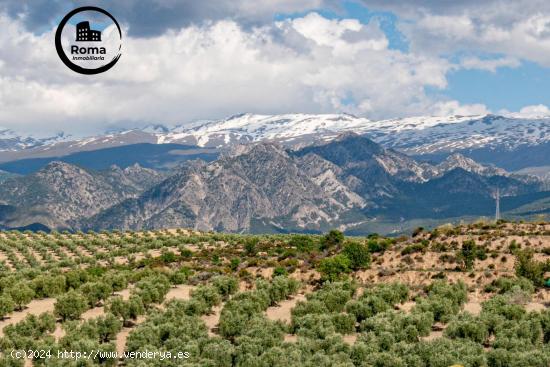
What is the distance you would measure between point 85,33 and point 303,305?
1878 inches

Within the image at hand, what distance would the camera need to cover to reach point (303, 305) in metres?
67.4

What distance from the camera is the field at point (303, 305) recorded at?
49.7 meters

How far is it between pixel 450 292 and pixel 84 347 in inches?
1588

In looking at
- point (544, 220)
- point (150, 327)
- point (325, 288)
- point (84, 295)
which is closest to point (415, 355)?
point (150, 327)

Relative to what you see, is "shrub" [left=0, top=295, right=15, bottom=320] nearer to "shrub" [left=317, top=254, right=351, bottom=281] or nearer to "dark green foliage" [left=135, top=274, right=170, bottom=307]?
"dark green foliage" [left=135, top=274, right=170, bottom=307]

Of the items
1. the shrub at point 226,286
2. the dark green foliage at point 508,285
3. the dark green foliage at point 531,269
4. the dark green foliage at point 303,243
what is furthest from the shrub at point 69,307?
the dark green foliage at point 531,269

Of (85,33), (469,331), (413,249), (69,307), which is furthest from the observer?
(413,249)

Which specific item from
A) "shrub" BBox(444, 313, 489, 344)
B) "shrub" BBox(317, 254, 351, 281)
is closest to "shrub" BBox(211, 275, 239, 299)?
"shrub" BBox(317, 254, 351, 281)

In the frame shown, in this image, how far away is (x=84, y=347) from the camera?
5091 centimetres

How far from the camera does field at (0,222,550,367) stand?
49719 mm

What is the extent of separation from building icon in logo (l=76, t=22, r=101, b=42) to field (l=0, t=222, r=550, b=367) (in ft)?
106

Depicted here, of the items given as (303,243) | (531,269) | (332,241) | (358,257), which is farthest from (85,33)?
(531,269)

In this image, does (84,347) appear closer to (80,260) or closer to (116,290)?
(116,290)

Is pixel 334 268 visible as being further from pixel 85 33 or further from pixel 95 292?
pixel 85 33
